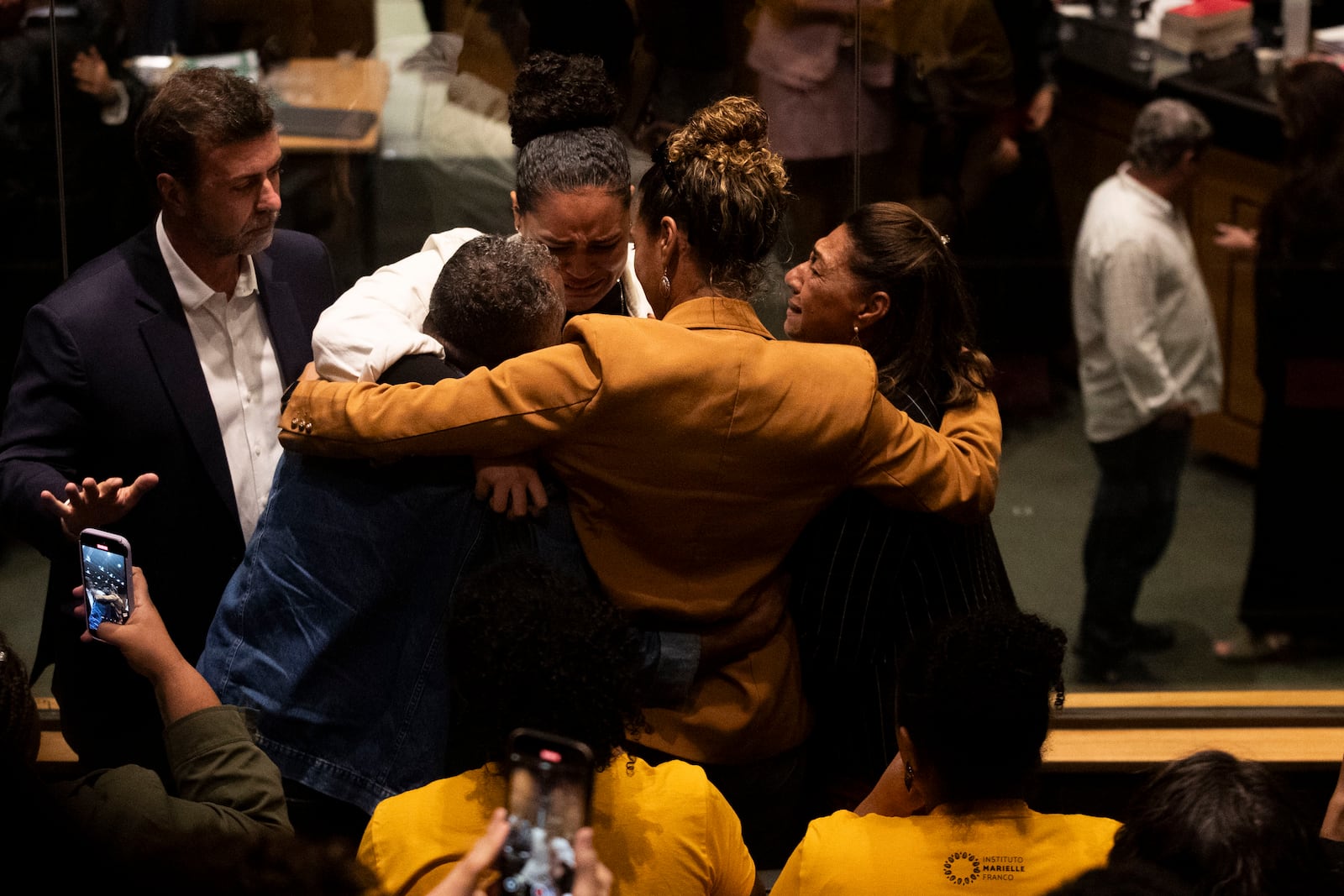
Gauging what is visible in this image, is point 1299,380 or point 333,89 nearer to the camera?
point 333,89

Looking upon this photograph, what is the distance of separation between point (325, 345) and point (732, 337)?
55cm

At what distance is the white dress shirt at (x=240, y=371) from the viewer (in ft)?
8.04

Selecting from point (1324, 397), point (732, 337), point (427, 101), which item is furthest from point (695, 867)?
point (1324, 397)

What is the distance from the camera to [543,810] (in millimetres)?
1487

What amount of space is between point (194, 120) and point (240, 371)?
407 millimetres

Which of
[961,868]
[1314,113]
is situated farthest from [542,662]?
[1314,113]

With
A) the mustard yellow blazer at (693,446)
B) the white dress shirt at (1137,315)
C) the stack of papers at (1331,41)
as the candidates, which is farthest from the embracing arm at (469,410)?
the stack of papers at (1331,41)

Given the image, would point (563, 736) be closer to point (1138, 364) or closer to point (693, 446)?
point (693, 446)

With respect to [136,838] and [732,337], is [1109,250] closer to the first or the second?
[732,337]

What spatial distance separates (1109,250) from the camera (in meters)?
4.43

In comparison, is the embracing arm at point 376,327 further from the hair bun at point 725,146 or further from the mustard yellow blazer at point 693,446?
the hair bun at point 725,146

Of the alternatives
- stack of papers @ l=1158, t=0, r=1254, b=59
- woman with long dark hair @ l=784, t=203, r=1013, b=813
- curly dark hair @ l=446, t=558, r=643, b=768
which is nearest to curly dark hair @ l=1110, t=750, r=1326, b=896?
woman with long dark hair @ l=784, t=203, r=1013, b=813

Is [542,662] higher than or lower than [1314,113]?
lower

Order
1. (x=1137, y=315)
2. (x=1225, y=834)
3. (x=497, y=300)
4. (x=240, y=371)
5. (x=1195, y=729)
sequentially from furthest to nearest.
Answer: (x=1137, y=315), (x=1195, y=729), (x=240, y=371), (x=497, y=300), (x=1225, y=834)
